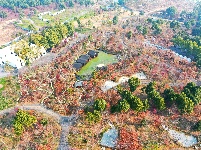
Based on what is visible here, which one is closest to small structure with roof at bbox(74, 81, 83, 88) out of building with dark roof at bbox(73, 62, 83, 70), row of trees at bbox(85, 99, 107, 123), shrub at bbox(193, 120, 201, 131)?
building with dark roof at bbox(73, 62, 83, 70)

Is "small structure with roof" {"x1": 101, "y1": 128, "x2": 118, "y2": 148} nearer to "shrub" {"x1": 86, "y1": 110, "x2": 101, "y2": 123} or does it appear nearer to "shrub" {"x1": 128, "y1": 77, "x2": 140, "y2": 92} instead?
"shrub" {"x1": 86, "y1": 110, "x2": 101, "y2": 123}

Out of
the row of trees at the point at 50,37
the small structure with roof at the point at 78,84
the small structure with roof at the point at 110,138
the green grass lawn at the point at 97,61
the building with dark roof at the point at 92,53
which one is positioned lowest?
the small structure with roof at the point at 110,138

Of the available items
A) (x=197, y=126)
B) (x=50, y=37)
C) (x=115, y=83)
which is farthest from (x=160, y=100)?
(x=50, y=37)

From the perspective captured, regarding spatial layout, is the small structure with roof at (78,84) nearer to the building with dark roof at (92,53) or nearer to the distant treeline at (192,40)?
the building with dark roof at (92,53)

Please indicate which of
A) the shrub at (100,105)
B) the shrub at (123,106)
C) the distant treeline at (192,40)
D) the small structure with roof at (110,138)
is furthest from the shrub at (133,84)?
the distant treeline at (192,40)

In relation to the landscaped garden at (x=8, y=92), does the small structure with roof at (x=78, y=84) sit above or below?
above

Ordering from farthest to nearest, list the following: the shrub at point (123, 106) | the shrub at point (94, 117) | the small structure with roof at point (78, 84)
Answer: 1. the small structure with roof at point (78, 84)
2. the shrub at point (123, 106)
3. the shrub at point (94, 117)
